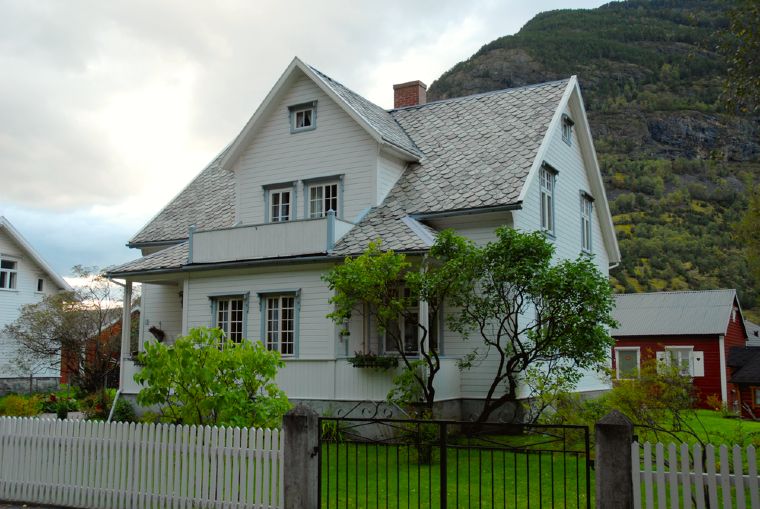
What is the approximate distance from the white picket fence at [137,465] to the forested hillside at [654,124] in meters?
52.1

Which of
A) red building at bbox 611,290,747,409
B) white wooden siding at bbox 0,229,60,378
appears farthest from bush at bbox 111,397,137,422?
red building at bbox 611,290,747,409

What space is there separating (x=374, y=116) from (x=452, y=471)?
1262 centimetres

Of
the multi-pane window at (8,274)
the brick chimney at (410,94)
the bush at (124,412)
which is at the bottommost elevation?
the bush at (124,412)

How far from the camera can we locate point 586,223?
25.6m

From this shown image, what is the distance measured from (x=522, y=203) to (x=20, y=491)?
40.7ft

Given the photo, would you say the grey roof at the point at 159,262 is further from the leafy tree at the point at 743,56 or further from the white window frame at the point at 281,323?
the leafy tree at the point at 743,56

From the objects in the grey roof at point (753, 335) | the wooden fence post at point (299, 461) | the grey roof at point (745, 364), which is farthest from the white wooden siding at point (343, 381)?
the grey roof at point (753, 335)

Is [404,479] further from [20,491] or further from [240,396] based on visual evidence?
[20,491]

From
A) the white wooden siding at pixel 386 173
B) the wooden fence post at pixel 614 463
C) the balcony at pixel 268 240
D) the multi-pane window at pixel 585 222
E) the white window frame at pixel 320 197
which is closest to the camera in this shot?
the wooden fence post at pixel 614 463

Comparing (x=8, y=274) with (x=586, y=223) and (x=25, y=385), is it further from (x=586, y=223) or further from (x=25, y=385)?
(x=586, y=223)

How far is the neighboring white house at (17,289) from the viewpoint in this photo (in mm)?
36688

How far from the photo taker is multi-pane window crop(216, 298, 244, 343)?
21016 millimetres

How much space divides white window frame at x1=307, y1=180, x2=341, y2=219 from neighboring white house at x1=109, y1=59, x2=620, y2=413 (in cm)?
4

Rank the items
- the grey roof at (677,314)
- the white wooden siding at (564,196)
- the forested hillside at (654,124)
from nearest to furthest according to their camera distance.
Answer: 1. the white wooden siding at (564,196)
2. the grey roof at (677,314)
3. the forested hillside at (654,124)
